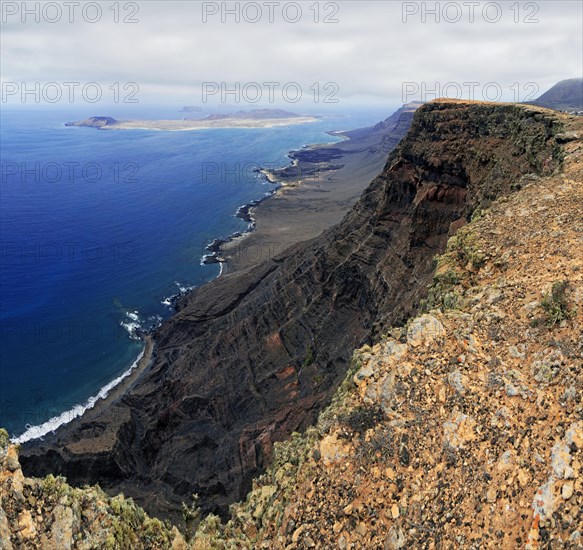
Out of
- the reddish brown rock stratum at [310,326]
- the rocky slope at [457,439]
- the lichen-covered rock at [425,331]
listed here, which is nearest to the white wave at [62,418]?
the reddish brown rock stratum at [310,326]

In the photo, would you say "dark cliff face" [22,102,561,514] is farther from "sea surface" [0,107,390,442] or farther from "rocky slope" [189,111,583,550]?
"sea surface" [0,107,390,442]

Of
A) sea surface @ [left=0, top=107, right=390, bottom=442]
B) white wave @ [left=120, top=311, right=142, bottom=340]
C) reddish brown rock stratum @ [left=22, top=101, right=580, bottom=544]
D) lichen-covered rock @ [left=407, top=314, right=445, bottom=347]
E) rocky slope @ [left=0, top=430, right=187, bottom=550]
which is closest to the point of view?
rocky slope @ [left=0, top=430, right=187, bottom=550]

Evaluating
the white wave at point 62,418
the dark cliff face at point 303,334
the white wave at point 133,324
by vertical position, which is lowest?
the white wave at point 62,418

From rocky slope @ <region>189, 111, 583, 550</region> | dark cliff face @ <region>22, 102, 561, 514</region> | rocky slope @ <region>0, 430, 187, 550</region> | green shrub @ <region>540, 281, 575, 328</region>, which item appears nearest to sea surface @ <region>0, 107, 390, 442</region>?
dark cliff face @ <region>22, 102, 561, 514</region>

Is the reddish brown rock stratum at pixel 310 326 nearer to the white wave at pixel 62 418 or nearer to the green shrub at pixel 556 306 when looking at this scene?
the white wave at pixel 62 418

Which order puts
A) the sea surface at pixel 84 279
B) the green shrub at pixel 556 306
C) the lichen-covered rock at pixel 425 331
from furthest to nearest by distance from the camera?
1. the sea surface at pixel 84 279
2. the lichen-covered rock at pixel 425 331
3. the green shrub at pixel 556 306

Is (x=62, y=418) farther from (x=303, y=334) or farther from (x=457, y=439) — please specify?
(x=457, y=439)
